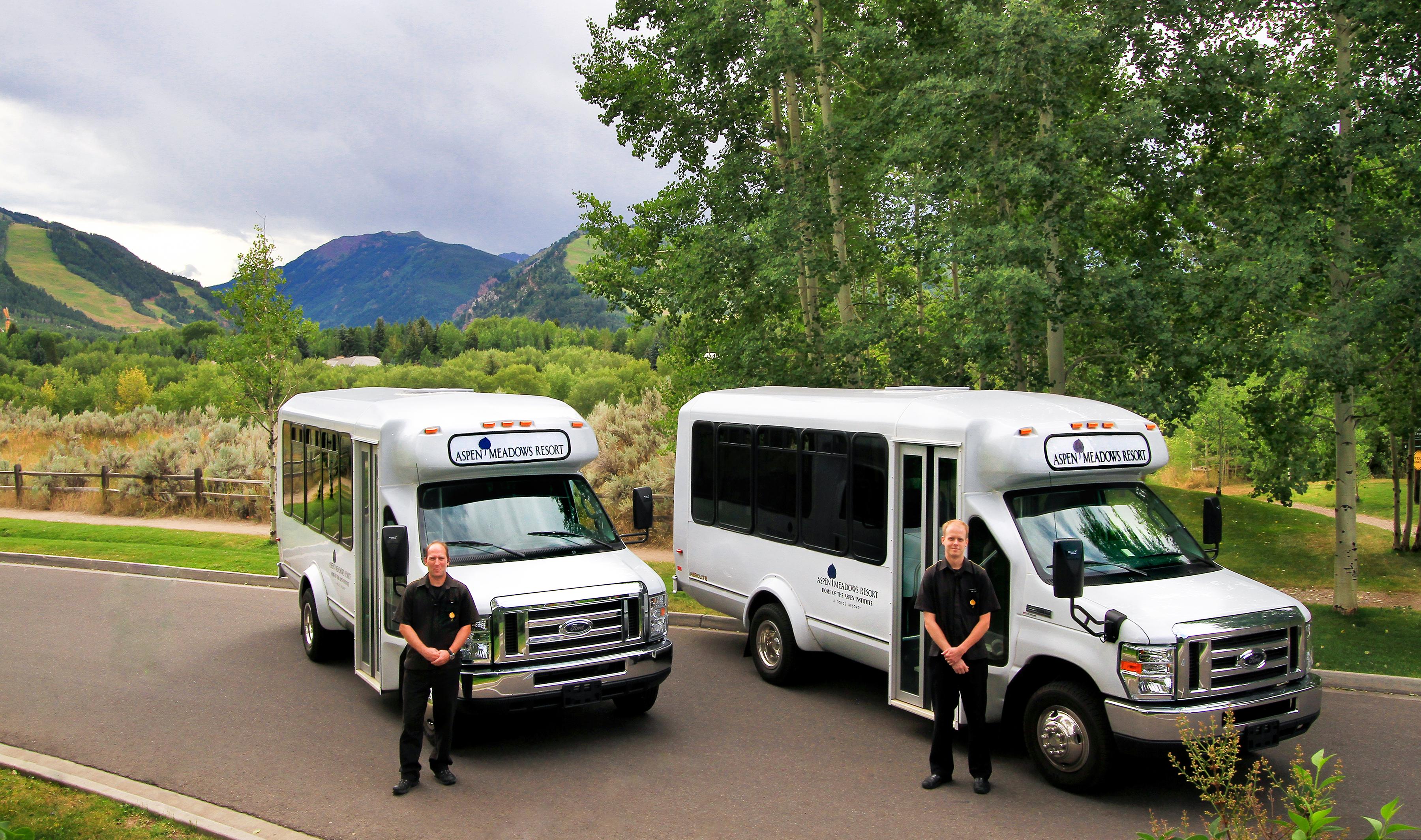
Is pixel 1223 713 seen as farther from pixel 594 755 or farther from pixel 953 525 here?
pixel 594 755

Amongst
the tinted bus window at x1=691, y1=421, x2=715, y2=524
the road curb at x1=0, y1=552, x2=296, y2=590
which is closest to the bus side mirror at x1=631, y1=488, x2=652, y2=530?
the tinted bus window at x1=691, y1=421, x2=715, y2=524

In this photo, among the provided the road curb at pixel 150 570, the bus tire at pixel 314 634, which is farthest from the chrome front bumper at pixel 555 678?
the road curb at pixel 150 570

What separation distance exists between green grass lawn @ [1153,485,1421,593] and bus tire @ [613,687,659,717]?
15217 millimetres

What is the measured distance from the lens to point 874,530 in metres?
8.82

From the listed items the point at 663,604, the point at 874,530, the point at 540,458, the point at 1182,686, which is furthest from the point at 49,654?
the point at 1182,686

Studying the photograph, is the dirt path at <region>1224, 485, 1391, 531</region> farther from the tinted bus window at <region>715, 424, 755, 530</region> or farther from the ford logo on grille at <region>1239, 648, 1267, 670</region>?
the ford logo on grille at <region>1239, 648, 1267, 670</region>

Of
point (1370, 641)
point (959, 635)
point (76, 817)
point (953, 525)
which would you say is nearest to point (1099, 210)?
point (1370, 641)

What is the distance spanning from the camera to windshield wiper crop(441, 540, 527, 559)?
8.50 m

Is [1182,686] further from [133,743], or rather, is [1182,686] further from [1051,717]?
[133,743]

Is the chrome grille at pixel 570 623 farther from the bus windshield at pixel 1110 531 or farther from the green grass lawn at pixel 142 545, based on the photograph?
the green grass lawn at pixel 142 545

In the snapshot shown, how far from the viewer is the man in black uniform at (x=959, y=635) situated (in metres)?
6.99

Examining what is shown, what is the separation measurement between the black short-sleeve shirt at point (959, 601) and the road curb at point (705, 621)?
5808 mm

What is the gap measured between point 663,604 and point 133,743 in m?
4.54

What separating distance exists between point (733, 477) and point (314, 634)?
4.87 m
